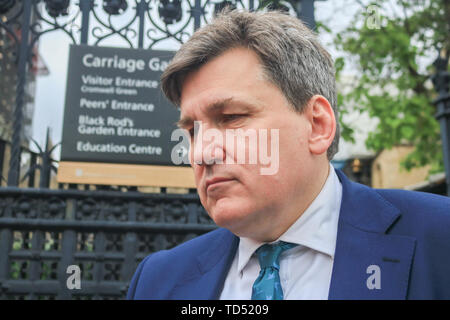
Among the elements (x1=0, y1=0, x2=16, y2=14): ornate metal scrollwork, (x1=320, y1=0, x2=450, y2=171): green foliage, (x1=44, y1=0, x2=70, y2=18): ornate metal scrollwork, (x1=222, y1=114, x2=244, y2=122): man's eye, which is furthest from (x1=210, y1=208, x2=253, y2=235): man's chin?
(x1=320, y1=0, x2=450, y2=171): green foliage

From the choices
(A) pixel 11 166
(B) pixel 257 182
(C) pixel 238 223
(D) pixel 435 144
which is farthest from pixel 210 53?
(D) pixel 435 144

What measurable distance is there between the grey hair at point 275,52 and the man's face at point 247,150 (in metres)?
0.04

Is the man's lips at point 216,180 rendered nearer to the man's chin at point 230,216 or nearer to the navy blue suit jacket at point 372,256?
the man's chin at point 230,216

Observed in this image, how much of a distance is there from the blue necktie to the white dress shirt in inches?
1.2

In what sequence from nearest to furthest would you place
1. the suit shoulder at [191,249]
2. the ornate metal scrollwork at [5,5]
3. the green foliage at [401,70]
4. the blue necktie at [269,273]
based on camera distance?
the blue necktie at [269,273]
the suit shoulder at [191,249]
the ornate metal scrollwork at [5,5]
the green foliage at [401,70]

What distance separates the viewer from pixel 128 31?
3.63m

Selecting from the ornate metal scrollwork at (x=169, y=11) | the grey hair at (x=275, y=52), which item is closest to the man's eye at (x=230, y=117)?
the grey hair at (x=275, y=52)

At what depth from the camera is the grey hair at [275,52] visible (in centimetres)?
182

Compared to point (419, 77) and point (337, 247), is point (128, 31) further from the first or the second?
point (419, 77)

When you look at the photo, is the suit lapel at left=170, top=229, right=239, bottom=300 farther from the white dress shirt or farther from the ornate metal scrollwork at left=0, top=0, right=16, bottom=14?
the ornate metal scrollwork at left=0, top=0, right=16, bottom=14

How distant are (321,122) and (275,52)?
14.0 inches

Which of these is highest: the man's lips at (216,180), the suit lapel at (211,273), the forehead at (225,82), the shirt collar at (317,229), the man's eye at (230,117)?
the forehead at (225,82)

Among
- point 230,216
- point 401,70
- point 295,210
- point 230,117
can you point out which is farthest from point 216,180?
point 401,70

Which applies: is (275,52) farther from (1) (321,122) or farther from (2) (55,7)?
(2) (55,7)
